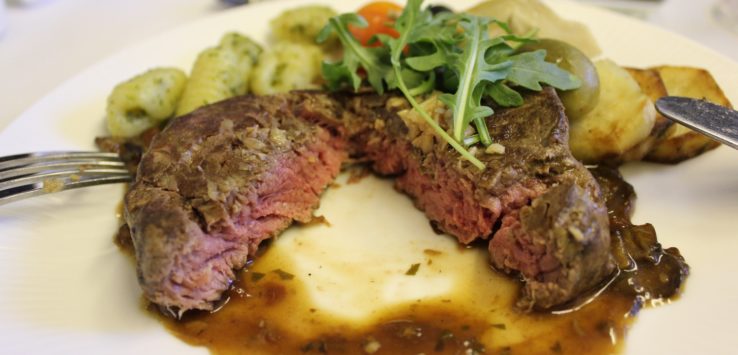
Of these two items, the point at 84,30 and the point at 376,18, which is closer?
the point at 376,18

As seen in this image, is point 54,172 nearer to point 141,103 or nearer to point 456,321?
point 141,103

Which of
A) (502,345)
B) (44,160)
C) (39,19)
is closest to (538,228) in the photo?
(502,345)

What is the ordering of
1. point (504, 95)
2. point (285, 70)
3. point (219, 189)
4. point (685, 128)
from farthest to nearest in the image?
point (285, 70), point (685, 128), point (504, 95), point (219, 189)

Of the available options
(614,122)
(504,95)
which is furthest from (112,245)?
(614,122)

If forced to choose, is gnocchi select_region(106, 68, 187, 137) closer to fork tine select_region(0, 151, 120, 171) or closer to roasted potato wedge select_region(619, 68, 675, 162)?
fork tine select_region(0, 151, 120, 171)

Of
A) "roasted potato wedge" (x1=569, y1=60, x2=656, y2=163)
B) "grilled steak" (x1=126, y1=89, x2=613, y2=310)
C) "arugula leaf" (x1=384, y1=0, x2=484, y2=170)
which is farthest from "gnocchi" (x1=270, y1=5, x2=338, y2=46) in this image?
"roasted potato wedge" (x1=569, y1=60, x2=656, y2=163)
